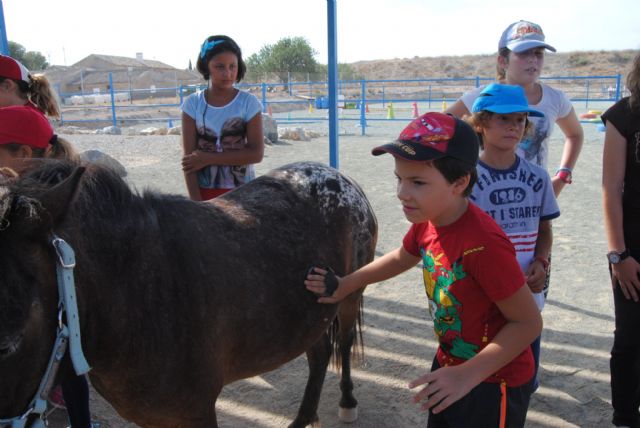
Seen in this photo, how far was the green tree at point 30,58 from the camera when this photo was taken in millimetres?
50888

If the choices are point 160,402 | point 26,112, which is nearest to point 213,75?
point 26,112

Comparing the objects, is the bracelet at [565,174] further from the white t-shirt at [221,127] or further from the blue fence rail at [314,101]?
the blue fence rail at [314,101]

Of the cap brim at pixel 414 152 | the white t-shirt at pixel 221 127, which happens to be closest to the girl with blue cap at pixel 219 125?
the white t-shirt at pixel 221 127

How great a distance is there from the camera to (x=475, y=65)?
69.8m

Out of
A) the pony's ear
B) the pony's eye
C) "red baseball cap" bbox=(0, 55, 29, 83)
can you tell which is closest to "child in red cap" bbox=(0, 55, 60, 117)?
"red baseball cap" bbox=(0, 55, 29, 83)

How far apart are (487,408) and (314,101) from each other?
92.0ft

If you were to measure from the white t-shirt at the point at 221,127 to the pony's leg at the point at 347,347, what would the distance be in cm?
107

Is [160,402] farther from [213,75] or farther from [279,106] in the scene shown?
[279,106]

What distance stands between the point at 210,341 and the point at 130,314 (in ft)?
1.23

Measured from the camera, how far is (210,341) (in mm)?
1928

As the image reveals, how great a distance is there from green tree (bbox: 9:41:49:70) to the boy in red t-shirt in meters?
57.6

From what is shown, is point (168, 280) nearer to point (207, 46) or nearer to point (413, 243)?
point (413, 243)

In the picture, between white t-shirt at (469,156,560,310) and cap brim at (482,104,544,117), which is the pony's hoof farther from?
cap brim at (482,104,544,117)

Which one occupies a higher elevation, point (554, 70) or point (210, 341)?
point (554, 70)
